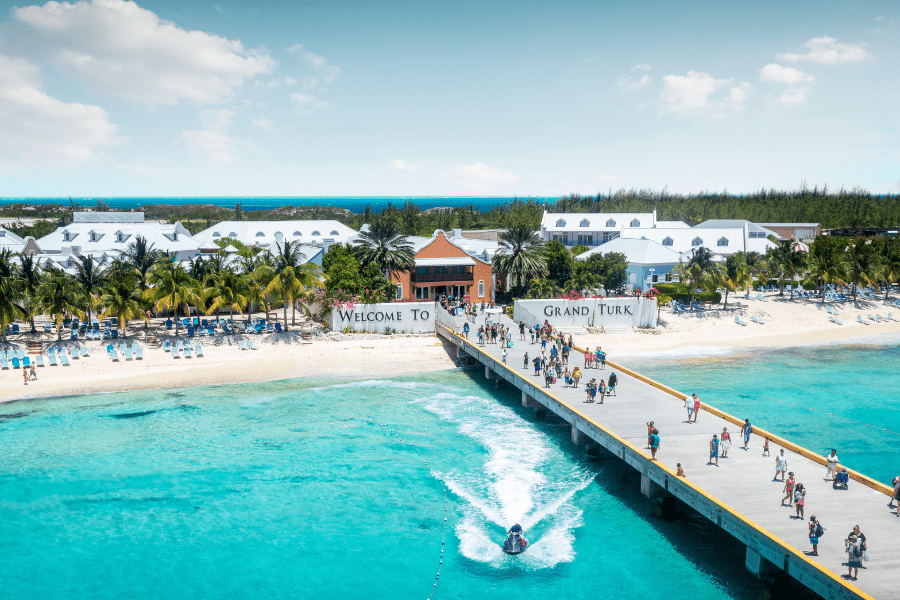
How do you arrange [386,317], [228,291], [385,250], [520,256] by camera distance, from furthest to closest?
[520,256], [385,250], [386,317], [228,291]

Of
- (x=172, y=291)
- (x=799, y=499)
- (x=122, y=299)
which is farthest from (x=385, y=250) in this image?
(x=799, y=499)

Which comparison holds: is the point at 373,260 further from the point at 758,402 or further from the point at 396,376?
the point at 758,402

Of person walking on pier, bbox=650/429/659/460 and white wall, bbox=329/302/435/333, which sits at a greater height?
white wall, bbox=329/302/435/333

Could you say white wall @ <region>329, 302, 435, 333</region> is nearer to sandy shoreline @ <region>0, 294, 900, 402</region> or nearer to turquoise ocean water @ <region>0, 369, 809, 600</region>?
sandy shoreline @ <region>0, 294, 900, 402</region>

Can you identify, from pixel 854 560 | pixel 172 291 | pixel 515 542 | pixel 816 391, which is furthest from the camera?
pixel 172 291

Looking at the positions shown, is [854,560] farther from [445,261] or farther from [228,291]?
[445,261]

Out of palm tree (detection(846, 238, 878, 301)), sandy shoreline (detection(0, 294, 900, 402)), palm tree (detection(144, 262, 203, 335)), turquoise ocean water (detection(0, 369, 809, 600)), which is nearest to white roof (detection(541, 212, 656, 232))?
palm tree (detection(846, 238, 878, 301))
